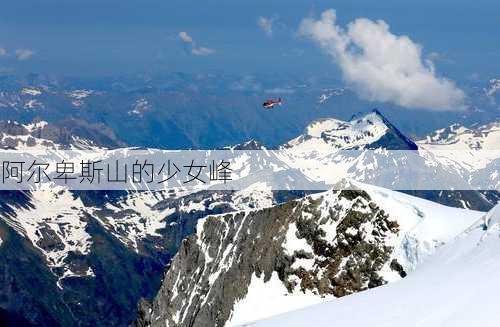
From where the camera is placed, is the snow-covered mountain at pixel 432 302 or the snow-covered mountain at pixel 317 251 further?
the snow-covered mountain at pixel 317 251

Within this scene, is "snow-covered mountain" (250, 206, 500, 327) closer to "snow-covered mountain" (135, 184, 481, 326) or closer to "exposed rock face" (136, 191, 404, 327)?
"snow-covered mountain" (135, 184, 481, 326)

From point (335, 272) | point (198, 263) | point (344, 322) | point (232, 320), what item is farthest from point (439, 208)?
point (344, 322)

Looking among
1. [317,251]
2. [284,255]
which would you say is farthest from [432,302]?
[284,255]

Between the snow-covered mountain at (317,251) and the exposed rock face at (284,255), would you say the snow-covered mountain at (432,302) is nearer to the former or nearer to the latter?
the snow-covered mountain at (317,251)

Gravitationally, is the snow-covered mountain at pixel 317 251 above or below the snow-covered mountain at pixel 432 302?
below

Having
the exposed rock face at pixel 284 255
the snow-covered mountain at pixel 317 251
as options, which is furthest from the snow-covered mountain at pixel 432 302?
the exposed rock face at pixel 284 255

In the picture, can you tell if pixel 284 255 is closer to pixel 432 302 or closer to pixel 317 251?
pixel 317 251
